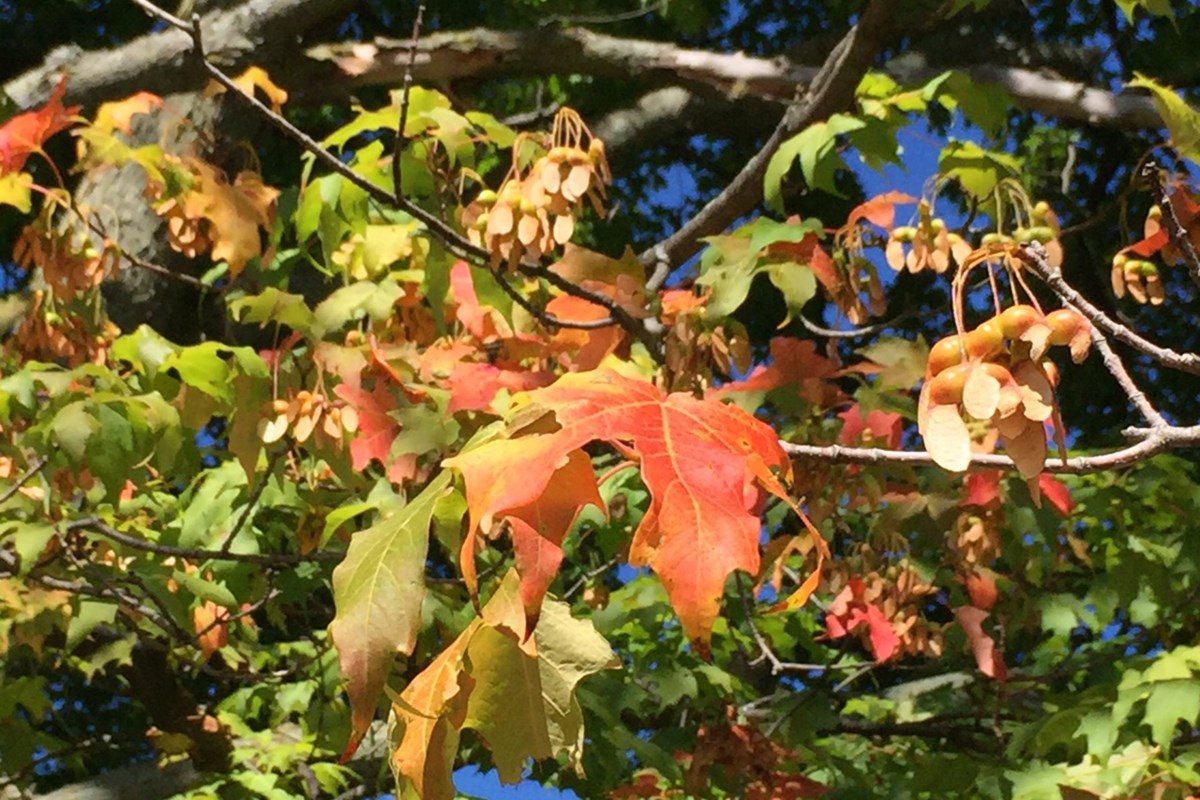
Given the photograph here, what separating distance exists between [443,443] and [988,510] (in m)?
0.80

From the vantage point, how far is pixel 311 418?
1.47 m

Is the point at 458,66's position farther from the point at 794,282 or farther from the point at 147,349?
the point at 794,282

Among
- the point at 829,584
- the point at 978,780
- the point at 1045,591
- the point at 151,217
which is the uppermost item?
the point at 151,217

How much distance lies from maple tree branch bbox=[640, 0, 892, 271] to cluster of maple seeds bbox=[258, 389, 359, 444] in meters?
0.55

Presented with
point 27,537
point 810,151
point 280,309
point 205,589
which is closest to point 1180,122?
point 810,151

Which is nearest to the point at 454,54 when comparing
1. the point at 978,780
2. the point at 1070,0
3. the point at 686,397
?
the point at 978,780

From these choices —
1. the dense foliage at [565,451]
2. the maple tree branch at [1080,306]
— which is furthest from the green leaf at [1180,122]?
the maple tree branch at [1080,306]

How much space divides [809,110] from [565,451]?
4.32 ft

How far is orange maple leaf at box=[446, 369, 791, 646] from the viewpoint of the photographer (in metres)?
0.64

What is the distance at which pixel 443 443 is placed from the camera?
4.92ft

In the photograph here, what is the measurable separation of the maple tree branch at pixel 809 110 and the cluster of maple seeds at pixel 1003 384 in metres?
1.00

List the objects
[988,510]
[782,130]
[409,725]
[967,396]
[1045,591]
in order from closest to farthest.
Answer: [967,396] → [409,725] → [988,510] → [782,130] → [1045,591]

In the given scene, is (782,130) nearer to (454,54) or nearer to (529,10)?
(454,54)

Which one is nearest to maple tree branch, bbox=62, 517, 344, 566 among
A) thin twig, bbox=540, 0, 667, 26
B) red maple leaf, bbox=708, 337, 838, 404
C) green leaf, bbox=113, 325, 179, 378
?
green leaf, bbox=113, 325, 179, 378
